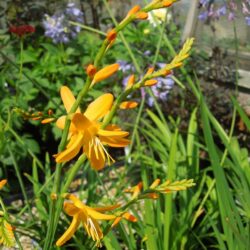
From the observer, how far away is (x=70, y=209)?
801 mm

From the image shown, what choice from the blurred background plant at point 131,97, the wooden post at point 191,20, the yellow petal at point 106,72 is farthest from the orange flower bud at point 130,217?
the wooden post at point 191,20

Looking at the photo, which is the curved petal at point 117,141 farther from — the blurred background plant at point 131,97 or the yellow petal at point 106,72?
the blurred background plant at point 131,97

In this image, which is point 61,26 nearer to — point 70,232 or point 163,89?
point 163,89

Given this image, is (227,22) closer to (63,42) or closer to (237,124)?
(237,124)

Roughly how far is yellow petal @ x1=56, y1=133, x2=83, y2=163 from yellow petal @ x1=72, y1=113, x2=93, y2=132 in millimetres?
10

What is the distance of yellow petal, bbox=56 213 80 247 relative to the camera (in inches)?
30.9

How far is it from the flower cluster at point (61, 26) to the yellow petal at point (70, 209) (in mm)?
3052

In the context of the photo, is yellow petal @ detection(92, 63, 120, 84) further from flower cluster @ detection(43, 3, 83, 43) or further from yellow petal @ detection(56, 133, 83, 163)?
flower cluster @ detection(43, 3, 83, 43)

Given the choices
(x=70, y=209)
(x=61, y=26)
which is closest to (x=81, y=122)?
(x=70, y=209)

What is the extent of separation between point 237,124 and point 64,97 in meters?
2.63

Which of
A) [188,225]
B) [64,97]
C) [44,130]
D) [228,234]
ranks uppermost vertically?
[64,97]

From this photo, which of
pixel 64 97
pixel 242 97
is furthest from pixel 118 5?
pixel 64 97

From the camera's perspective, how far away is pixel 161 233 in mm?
1803

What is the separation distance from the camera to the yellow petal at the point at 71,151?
722mm
